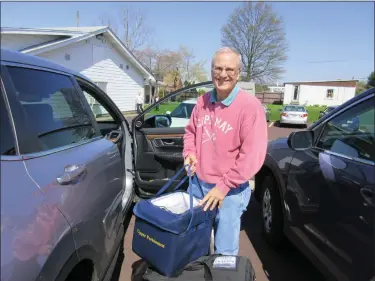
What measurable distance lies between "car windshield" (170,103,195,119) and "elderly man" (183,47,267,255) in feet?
6.44

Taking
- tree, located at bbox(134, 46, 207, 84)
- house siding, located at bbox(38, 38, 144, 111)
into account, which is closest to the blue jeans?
house siding, located at bbox(38, 38, 144, 111)

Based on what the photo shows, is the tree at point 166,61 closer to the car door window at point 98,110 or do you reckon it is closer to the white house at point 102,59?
the white house at point 102,59

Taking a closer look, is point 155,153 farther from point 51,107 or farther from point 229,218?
point 51,107

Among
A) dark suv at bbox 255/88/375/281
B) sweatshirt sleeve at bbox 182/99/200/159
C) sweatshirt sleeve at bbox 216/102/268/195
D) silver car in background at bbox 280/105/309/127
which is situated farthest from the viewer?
silver car in background at bbox 280/105/309/127

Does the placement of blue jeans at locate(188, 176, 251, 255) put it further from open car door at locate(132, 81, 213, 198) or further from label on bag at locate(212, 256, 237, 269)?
open car door at locate(132, 81, 213, 198)

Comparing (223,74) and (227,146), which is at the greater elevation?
(223,74)

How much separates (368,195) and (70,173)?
158cm

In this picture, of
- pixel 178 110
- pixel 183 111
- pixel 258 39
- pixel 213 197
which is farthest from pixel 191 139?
pixel 258 39

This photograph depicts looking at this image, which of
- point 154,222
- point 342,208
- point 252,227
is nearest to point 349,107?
point 342,208

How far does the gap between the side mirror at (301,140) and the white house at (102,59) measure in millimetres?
11372

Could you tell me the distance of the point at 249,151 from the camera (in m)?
1.93

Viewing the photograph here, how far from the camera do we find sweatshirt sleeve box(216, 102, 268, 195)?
6.34 feet

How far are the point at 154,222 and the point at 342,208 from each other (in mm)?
1132

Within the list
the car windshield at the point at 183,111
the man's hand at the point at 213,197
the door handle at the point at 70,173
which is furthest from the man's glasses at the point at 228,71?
the car windshield at the point at 183,111
